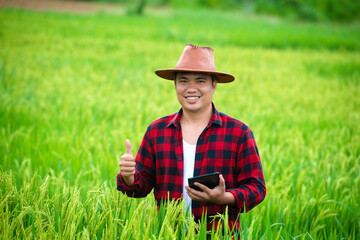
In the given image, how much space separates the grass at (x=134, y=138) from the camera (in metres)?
1.49

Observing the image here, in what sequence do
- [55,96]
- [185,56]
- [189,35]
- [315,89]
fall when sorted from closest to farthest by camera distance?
1. [185,56]
2. [55,96]
3. [315,89]
4. [189,35]

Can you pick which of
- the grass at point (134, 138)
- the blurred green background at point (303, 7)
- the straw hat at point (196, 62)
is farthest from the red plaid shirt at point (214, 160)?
the blurred green background at point (303, 7)

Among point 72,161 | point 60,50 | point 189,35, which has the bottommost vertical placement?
point 72,161

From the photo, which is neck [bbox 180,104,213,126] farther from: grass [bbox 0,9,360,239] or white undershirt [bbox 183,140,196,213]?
grass [bbox 0,9,360,239]

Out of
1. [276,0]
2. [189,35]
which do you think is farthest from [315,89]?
[276,0]

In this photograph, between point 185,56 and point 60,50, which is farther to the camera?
point 60,50

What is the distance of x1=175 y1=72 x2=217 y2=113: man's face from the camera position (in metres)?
1.58

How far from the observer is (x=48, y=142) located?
3.27 metres

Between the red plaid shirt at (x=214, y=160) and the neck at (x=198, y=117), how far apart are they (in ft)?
0.13

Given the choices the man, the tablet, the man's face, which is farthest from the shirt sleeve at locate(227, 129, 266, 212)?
the man's face

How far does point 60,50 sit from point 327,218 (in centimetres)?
896

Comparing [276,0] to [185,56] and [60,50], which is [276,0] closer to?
[60,50]

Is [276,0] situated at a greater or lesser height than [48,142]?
greater

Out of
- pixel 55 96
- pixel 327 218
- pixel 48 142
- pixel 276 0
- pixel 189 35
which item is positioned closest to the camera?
pixel 327 218
